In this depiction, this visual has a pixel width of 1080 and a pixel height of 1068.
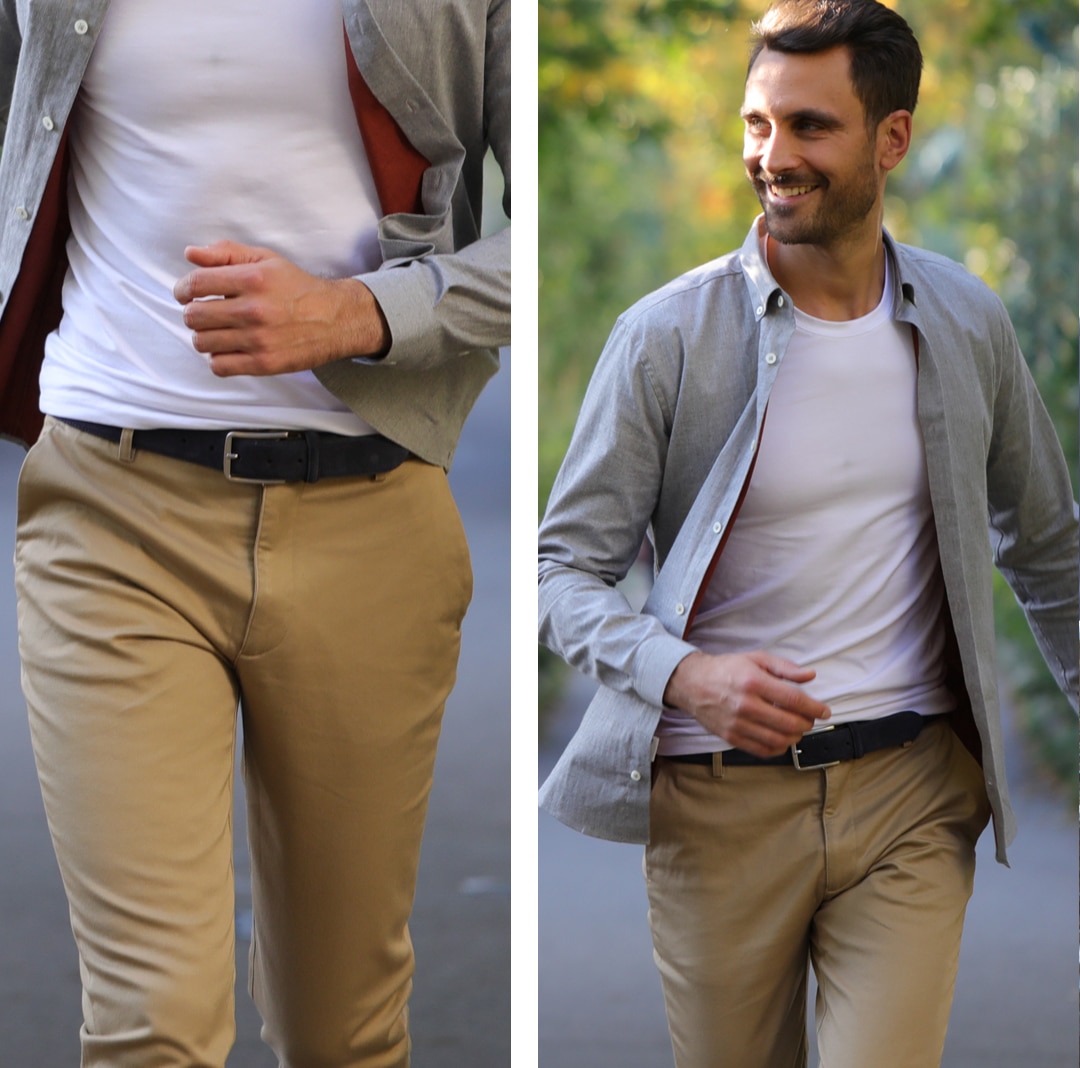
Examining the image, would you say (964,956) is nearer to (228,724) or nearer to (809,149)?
(809,149)

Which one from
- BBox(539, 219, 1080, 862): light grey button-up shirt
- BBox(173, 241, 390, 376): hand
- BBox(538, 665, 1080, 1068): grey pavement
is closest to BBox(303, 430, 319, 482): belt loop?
BBox(173, 241, 390, 376): hand

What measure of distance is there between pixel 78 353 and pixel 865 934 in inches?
47.9

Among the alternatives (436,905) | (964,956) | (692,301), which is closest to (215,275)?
(692,301)

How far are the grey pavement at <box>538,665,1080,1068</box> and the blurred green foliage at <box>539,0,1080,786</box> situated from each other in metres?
0.63

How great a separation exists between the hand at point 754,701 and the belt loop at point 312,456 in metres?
0.52

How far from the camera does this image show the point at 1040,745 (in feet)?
21.6

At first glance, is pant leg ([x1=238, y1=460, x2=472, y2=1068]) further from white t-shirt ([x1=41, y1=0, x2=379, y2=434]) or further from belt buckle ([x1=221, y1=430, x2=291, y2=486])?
white t-shirt ([x1=41, y1=0, x2=379, y2=434])

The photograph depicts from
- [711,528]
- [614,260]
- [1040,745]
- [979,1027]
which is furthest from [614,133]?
[711,528]

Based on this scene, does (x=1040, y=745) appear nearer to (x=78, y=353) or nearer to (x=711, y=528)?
(x=711, y=528)

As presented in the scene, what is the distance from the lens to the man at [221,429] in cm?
205

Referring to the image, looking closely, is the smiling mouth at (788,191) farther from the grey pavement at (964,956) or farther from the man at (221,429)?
the grey pavement at (964,956)

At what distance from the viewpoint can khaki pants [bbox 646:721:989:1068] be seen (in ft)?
7.81

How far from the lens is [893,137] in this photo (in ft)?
8.39

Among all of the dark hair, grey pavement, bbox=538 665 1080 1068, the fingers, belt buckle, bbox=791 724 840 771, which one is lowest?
grey pavement, bbox=538 665 1080 1068
